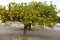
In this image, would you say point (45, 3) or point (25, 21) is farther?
point (45, 3)

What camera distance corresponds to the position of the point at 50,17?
1564 centimetres

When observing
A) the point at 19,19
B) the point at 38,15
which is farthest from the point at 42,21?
the point at 19,19

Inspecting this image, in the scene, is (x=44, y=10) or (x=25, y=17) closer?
(x=25, y=17)

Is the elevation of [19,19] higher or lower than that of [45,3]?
lower

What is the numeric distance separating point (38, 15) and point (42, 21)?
1.66 feet

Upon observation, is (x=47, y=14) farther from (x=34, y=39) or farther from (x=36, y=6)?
(x=34, y=39)

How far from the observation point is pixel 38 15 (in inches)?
590

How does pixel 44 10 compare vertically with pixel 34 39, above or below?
above

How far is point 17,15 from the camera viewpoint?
14930 mm

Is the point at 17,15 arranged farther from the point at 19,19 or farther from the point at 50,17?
the point at 50,17

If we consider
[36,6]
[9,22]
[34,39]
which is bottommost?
[34,39]

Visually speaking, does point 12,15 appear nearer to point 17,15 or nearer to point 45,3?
point 17,15

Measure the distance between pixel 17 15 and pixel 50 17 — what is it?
2447 mm

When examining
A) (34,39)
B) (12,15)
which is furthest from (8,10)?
(34,39)
